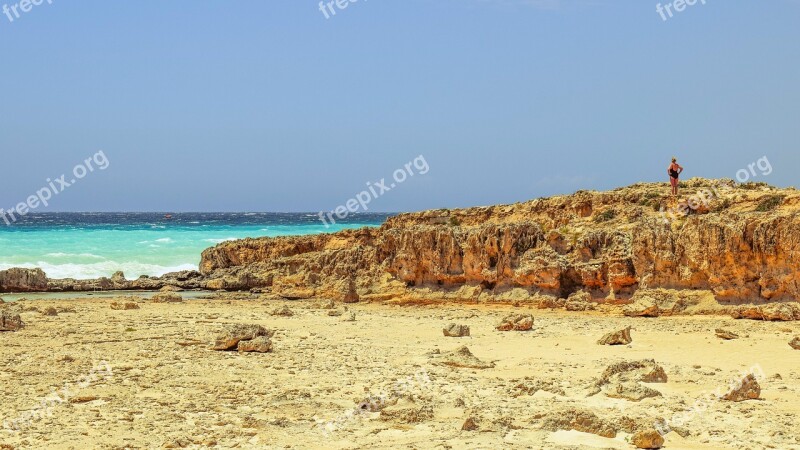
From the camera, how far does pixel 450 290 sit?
18906 mm

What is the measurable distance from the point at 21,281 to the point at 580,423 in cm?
2071

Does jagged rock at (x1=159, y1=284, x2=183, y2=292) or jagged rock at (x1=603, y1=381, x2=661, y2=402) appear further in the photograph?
jagged rock at (x1=159, y1=284, x2=183, y2=292)

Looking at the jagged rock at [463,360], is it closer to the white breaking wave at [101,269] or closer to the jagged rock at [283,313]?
the jagged rock at [283,313]

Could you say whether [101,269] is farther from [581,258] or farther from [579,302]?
[579,302]

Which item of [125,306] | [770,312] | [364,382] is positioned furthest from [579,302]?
[125,306]

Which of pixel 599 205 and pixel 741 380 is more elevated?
pixel 599 205

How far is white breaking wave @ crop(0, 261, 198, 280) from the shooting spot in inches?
1280

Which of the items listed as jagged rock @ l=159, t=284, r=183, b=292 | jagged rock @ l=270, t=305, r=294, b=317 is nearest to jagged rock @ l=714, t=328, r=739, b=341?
jagged rock @ l=270, t=305, r=294, b=317

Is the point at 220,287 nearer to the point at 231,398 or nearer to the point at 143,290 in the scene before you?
the point at 143,290

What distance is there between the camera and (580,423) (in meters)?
7.00

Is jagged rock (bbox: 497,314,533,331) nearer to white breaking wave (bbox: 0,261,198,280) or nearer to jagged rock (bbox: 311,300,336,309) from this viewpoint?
jagged rock (bbox: 311,300,336,309)

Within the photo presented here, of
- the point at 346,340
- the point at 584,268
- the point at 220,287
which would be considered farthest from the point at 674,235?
the point at 220,287

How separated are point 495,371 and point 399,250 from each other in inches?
394

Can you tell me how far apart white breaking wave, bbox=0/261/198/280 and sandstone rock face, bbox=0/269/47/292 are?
8040mm
